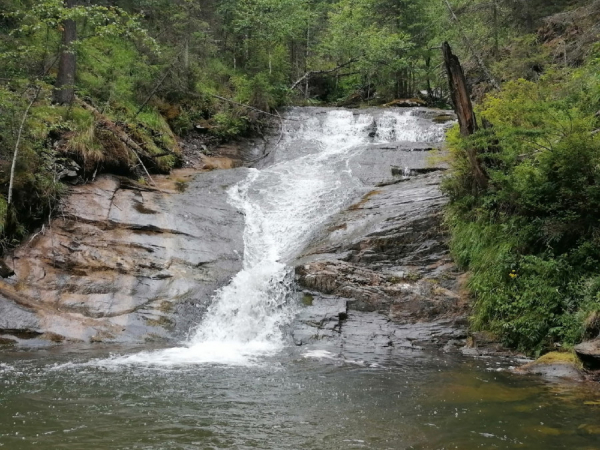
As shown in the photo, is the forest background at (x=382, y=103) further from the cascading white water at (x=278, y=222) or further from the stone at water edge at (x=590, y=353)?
the cascading white water at (x=278, y=222)

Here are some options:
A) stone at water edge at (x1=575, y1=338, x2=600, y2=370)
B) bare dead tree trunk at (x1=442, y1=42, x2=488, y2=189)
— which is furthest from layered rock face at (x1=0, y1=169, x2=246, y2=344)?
stone at water edge at (x1=575, y1=338, x2=600, y2=370)

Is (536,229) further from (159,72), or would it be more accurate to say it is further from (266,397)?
(159,72)

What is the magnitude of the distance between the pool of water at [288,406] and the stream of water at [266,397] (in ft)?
0.06

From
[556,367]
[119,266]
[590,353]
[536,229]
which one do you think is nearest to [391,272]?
[536,229]

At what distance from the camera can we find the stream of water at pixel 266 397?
5.02 metres

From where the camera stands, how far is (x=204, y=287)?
1155 centimetres

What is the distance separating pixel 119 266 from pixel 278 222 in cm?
481

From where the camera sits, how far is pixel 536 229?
9469 mm

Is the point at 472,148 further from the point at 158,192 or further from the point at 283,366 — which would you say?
the point at 158,192

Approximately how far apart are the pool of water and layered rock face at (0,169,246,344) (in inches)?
67.6

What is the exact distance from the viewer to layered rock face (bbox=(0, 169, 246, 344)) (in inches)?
393

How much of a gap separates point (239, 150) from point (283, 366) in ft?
47.2

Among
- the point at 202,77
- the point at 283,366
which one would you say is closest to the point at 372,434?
the point at 283,366

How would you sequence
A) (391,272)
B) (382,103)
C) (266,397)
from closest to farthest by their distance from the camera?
(266,397), (391,272), (382,103)
